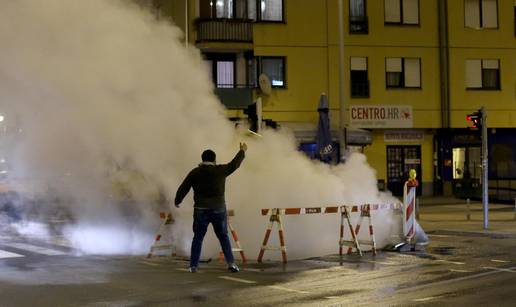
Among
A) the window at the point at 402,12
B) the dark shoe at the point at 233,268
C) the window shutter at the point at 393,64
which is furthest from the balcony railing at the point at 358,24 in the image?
the dark shoe at the point at 233,268

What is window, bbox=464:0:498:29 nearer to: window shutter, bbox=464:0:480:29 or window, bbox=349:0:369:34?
window shutter, bbox=464:0:480:29

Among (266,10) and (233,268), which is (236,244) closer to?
(233,268)

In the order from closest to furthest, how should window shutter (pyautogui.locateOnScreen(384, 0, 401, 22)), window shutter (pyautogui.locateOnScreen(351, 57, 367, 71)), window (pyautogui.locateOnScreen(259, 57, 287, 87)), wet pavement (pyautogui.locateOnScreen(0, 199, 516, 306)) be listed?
wet pavement (pyautogui.locateOnScreen(0, 199, 516, 306)) < window (pyautogui.locateOnScreen(259, 57, 287, 87)) < window shutter (pyautogui.locateOnScreen(351, 57, 367, 71)) < window shutter (pyautogui.locateOnScreen(384, 0, 401, 22))

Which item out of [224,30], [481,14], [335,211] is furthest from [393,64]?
[335,211]

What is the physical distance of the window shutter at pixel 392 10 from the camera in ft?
102

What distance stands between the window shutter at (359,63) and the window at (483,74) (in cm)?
501

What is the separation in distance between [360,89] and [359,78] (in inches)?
19.4

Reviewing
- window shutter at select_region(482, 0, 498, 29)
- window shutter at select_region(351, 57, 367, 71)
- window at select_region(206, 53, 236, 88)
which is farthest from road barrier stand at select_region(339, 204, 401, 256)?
window shutter at select_region(482, 0, 498, 29)

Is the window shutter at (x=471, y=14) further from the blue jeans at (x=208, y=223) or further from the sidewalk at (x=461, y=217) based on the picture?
the blue jeans at (x=208, y=223)

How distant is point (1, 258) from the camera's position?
11.6m

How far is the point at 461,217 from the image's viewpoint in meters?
20.8

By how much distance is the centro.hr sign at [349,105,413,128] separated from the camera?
30172 mm

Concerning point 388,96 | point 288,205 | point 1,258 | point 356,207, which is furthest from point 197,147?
point 388,96

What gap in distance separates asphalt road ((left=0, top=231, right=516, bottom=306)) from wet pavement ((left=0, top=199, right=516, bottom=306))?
12 millimetres
